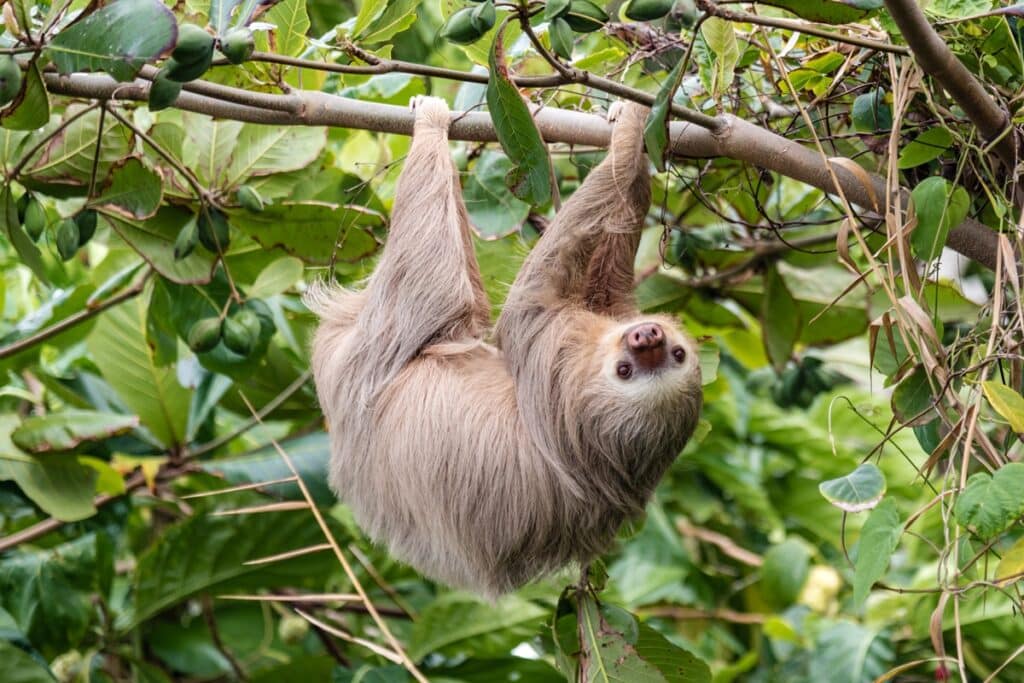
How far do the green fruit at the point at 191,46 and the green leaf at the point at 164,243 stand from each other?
134cm

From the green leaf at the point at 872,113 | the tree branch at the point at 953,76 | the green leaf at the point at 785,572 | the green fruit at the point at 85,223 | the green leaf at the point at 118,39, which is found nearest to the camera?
the tree branch at the point at 953,76

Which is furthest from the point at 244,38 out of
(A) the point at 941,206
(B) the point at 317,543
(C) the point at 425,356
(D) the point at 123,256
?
(B) the point at 317,543

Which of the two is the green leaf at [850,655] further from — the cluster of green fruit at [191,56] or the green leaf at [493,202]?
the cluster of green fruit at [191,56]

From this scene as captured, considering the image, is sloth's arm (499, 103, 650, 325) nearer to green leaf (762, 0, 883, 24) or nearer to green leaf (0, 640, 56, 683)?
green leaf (762, 0, 883, 24)

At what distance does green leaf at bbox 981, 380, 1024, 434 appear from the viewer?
96.5 inches

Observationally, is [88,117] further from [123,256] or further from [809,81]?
[809,81]

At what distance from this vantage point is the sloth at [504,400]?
12.2ft

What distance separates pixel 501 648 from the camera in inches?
189

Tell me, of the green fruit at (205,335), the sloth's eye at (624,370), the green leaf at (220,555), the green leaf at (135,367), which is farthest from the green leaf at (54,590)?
the sloth's eye at (624,370)

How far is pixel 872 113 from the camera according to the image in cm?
321

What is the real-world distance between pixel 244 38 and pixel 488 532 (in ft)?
6.16

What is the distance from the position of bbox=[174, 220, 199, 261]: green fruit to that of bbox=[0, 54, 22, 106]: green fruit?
3.38 feet

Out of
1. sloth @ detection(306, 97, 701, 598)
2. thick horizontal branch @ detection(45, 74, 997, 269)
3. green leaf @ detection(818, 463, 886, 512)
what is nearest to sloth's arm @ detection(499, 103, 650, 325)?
sloth @ detection(306, 97, 701, 598)

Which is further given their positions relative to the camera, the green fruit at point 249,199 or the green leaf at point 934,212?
the green fruit at point 249,199
